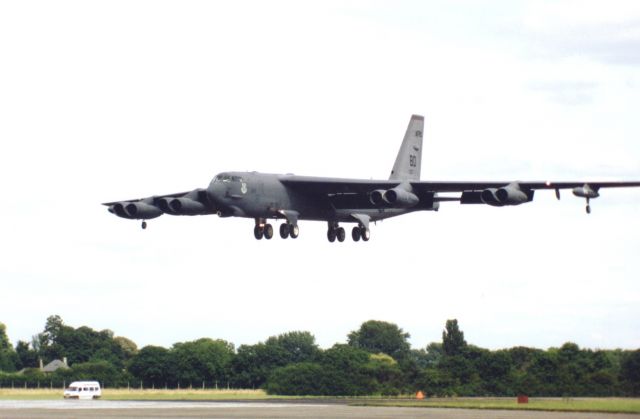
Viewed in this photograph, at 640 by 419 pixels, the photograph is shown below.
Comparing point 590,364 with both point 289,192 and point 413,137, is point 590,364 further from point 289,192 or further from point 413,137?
point 289,192

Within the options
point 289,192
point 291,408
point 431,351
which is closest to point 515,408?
point 291,408

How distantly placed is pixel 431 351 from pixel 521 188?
12393 centimetres

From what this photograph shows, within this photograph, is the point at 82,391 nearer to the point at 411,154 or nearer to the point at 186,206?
the point at 186,206

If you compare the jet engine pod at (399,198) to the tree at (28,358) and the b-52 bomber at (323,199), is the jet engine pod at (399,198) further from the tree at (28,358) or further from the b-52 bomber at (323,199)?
the tree at (28,358)

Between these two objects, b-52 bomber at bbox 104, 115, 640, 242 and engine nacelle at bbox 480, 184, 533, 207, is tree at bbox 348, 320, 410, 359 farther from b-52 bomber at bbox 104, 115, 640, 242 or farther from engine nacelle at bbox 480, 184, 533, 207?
engine nacelle at bbox 480, 184, 533, 207

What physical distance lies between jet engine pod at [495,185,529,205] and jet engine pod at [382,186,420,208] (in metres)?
4.55

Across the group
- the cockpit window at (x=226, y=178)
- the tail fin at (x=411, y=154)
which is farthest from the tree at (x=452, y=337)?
the cockpit window at (x=226, y=178)

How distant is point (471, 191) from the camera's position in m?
64.4

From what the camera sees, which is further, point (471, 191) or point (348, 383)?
point (348, 383)

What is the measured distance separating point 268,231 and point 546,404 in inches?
643

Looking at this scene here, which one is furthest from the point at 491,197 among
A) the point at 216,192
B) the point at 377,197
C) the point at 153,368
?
the point at 153,368

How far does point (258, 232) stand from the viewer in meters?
61.9

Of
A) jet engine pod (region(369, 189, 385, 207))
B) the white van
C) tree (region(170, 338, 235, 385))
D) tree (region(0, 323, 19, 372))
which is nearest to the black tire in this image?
jet engine pod (region(369, 189, 385, 207))

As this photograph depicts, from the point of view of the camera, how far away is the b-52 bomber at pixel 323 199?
5916 cm
